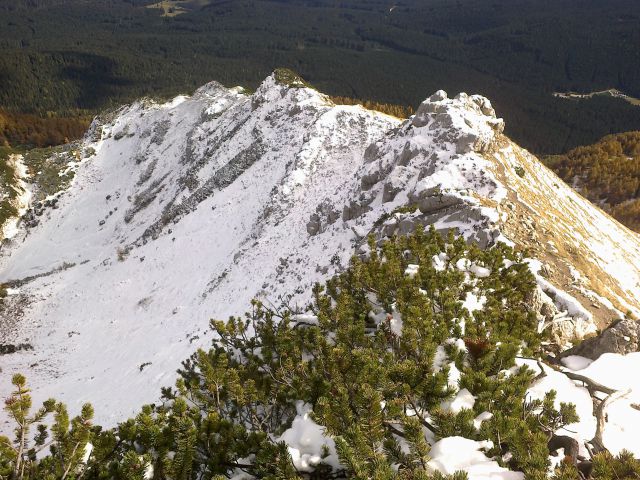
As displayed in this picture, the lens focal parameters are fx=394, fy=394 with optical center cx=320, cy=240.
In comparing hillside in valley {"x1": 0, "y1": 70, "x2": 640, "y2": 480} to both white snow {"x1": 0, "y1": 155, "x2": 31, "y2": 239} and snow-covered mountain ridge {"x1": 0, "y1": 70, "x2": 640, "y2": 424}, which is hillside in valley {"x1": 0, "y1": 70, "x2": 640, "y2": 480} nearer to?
snow-covered mountain ridge {"x1": 0, "y1": 70, "x2": 640, "y2": 424}

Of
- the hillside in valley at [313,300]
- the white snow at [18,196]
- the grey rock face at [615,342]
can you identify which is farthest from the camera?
the white snow at [18,196]

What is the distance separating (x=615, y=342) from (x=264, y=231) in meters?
30.2

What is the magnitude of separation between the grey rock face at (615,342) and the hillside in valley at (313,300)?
48mm

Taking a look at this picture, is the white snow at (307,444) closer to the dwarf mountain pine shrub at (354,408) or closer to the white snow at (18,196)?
the dwarf mountain pine shrub at (354,408)

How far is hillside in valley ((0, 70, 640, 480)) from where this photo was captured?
18.3ft

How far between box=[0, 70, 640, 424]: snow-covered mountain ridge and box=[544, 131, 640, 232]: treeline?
57.9 meters

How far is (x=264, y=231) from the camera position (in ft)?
120

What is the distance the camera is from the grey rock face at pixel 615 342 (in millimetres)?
9234

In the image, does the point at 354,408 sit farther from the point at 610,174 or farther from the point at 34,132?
the point at 34,132

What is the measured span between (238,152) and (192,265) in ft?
59.1

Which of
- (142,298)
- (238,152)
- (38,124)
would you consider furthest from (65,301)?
(38,124)

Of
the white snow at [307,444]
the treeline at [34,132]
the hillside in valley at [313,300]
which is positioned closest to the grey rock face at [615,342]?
the hillside in valley at [313,300]

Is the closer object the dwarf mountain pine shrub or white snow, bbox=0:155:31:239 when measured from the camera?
the dwarf mountain pine shrub

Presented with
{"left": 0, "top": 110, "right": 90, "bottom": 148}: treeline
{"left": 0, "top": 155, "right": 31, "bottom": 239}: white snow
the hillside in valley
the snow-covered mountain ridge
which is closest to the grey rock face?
the hillside in valley
